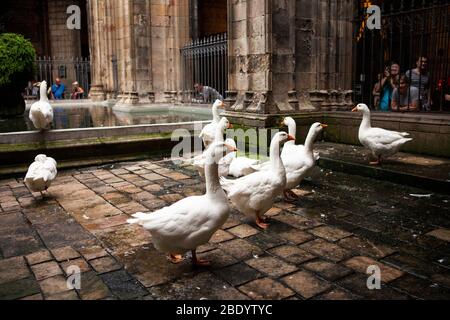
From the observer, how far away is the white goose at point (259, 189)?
13.8 ft

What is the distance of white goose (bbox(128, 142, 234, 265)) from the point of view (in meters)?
3.17

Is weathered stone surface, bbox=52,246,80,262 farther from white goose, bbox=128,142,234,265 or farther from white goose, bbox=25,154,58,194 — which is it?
white goose, bbox=25,154,58,194

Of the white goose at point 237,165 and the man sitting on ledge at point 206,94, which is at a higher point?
the man sitting on ledge at point 206,94

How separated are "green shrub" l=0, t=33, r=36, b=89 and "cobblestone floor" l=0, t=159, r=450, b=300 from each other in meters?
5.67

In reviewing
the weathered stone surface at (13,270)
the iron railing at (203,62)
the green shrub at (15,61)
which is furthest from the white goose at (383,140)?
the green shrub at (15,61)

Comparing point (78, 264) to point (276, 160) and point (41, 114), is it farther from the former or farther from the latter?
point (41, 114)

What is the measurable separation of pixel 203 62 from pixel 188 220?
1016 cm

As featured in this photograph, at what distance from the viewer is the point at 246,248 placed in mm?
3877

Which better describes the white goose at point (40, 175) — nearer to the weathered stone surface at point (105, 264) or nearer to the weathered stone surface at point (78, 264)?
the weathered stone surface at point (78, 264)

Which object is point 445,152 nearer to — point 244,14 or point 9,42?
point 244,14

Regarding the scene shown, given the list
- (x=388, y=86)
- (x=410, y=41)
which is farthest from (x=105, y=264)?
(x=388, y=86)

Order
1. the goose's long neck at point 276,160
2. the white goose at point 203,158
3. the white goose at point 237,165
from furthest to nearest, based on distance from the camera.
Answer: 1. the white goose at point 237,165
2. the white goose at point 203,158
3. the goose's long neck at point 276,160
